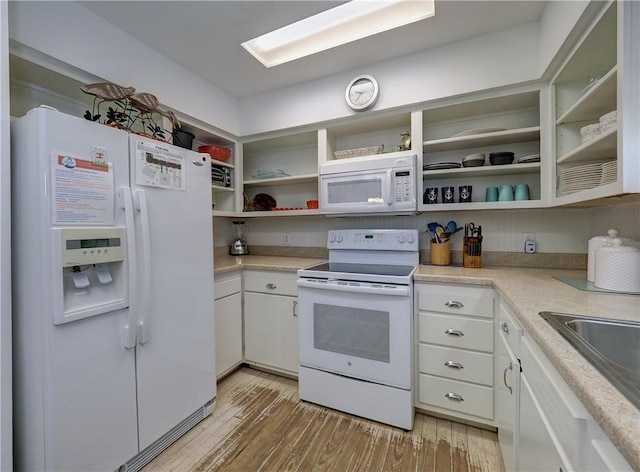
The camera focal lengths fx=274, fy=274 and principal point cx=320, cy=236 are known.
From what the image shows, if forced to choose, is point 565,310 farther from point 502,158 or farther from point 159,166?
point 159,166

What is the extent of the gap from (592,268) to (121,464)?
2.49m

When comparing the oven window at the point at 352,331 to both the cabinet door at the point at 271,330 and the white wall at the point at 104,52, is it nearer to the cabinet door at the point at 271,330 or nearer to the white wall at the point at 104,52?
the cabinet door at the point at 271,330

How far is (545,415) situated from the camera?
0.78 m

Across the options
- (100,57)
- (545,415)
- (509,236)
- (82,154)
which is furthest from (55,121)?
(509,236)

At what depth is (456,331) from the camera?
162 cm

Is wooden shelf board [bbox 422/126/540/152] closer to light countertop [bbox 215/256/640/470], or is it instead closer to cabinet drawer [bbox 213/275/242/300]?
light countertop [bbox 215/256/640/470]

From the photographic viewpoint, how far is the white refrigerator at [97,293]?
1.06 metres

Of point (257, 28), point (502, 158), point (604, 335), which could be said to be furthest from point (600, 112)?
point (257, 28)

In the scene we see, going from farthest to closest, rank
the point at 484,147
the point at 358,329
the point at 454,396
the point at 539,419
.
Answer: the point at 484,147
the point at 358,329
the point at 454,396
the point at 539,419

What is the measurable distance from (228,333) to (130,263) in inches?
43.5

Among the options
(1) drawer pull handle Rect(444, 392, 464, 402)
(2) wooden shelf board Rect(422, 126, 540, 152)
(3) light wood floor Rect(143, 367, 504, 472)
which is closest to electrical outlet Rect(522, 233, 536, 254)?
(2) wooden shelf board Rect(422, 126, 540, 152)

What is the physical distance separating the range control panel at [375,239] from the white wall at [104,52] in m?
1.46

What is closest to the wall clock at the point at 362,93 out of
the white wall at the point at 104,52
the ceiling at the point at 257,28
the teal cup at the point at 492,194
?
the ceiling at the point at 257,28

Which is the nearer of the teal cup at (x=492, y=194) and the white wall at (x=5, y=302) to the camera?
the white wall at (x=5, y=302)
